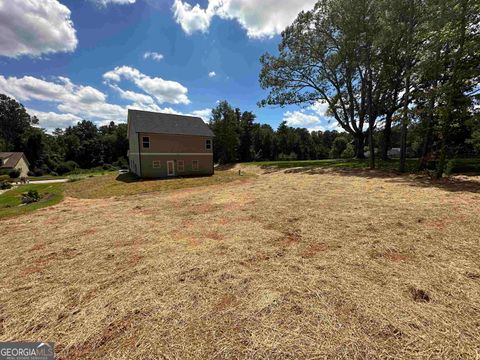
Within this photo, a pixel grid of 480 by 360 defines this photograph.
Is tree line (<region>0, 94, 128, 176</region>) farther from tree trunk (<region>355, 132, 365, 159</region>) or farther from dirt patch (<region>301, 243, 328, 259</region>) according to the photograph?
dirt patch (<region>301, 243, 328, 259</region>)

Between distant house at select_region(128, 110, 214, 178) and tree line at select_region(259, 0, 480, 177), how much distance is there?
10679 mm

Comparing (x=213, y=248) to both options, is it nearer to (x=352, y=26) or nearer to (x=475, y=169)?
(x=475, y=169)

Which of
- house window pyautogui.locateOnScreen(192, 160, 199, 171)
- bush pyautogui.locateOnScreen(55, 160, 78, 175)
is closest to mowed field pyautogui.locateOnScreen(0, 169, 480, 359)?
house window pyautogui.locateOnScreen(192, 160, 199, 171)

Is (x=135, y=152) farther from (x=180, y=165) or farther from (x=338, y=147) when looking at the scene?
(x=338, y=147)

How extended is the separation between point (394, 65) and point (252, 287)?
26220 millimetres

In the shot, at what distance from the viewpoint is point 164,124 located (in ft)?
80.2

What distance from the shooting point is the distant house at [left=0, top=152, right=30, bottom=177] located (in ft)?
116

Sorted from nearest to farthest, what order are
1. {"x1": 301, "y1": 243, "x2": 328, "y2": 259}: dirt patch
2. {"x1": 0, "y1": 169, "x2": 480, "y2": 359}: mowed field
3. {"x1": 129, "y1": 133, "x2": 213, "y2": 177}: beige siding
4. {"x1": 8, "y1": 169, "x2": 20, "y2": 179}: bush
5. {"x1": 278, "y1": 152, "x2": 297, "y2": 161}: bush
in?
{"x1": 0, "y1": 169, "x2": 480, "y2": 359}: mowed field < {"x1": 301, "y1": 243, "x2": 328, "y2": 259}: dirt patch < {"x1": 129, "y1": 133, "x2": 213, "y2": 177}: beige siding < {"x1": 8, "y1": 169, "x2": 20, "y2": 179}: bush < {"x1": 278, "y1": 152, "x2": 297, "y2": 161}: bush

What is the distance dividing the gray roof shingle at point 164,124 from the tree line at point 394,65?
9.82 meters

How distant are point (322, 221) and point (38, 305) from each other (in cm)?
618

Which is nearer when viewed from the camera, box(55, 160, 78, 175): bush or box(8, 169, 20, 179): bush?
box(8, 169, 20, 179): bush

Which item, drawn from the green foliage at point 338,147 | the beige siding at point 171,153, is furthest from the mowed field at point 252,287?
the green foliage at point 338,147

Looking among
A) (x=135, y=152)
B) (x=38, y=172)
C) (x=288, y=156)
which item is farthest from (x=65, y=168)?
(x=288, y=156)

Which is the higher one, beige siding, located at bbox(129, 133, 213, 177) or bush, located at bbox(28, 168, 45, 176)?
beige siding, located at bbox(129, 133, 213, 177)
